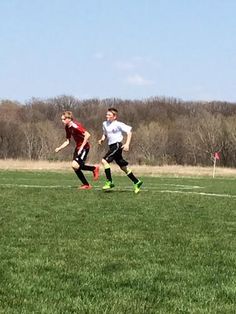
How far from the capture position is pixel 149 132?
113 metres

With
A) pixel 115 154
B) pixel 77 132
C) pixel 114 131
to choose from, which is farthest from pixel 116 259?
pixel 77 132

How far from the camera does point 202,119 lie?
115625mm

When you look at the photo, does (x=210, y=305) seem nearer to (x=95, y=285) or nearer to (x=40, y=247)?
(x=95, y=285)

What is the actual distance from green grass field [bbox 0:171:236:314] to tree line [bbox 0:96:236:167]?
77.3m

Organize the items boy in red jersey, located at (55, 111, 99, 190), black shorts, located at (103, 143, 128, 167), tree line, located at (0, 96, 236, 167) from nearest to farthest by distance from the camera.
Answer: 1. black shorts, located at (103, 143, 128, 167)
2. boy in red jersey, located at (55, 111, 99, 190)
3. tree line, located at (0, 96, 236, 167)

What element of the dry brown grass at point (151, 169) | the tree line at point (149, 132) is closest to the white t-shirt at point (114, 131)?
the dry brown grass at point (151, 169)

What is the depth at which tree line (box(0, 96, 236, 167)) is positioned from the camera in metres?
108

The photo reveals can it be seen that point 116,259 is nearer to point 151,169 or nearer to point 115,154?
point 115,154

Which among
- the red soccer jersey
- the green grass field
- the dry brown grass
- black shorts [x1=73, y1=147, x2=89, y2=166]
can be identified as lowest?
the dry brown grass

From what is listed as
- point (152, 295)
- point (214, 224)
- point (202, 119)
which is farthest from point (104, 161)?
point (202, 119)

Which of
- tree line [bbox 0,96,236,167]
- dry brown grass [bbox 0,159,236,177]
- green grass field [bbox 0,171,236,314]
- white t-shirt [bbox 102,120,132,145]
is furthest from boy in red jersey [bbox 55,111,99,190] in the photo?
tree line [bbox 0,96,236,167]

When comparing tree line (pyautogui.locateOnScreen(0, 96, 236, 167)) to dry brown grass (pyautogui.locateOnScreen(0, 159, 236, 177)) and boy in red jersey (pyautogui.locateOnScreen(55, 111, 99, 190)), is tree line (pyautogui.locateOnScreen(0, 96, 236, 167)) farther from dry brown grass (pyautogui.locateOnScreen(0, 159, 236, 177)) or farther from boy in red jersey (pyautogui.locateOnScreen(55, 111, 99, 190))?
boy in red jersey (pyautogui.locateOnScreen(55, 111, 99, 190))

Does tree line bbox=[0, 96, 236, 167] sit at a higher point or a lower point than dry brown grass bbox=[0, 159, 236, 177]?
higher

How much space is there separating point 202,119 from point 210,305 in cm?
11218
